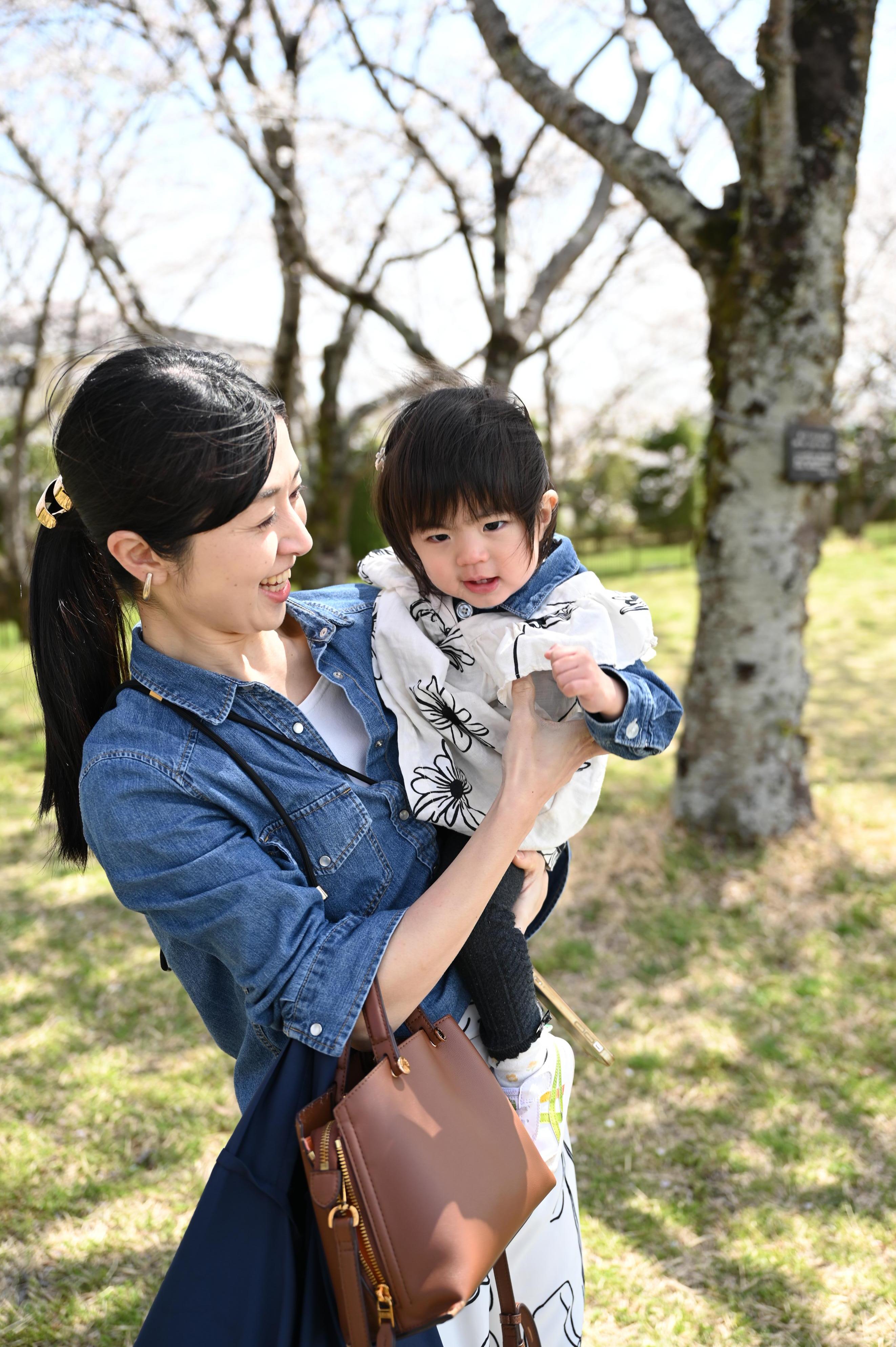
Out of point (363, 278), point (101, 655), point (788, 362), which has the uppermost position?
point (363, 278)

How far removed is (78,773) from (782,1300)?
1.99m

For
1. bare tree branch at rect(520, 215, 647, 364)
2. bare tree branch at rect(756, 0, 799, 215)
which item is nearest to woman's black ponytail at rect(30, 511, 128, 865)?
bare tree branch at rect(756, 0, 799, 215)

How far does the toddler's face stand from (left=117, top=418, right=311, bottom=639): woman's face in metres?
0.27

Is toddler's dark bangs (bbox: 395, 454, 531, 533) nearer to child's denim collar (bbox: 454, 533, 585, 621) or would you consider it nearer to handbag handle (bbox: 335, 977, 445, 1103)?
child's denim collar (bbox: 454, 533, 585, 621)

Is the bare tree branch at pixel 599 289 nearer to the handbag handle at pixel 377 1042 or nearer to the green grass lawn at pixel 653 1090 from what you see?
the green grass lawn at pixel 653 1090

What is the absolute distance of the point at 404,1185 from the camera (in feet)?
3.52

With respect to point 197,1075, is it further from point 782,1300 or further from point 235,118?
point 235,118

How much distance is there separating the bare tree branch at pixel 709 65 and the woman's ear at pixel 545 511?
291cm

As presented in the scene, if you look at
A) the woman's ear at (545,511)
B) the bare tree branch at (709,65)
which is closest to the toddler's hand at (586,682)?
the woman's ear at (545,511)

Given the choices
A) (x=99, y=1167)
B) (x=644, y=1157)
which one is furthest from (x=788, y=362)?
(x=99, y=1167)

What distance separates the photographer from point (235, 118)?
5.24 metres

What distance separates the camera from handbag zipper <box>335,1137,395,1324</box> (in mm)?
1063

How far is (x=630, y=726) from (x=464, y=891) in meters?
0.35

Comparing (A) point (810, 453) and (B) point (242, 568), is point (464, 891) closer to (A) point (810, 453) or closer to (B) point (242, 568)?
(B) point (242, 568)
